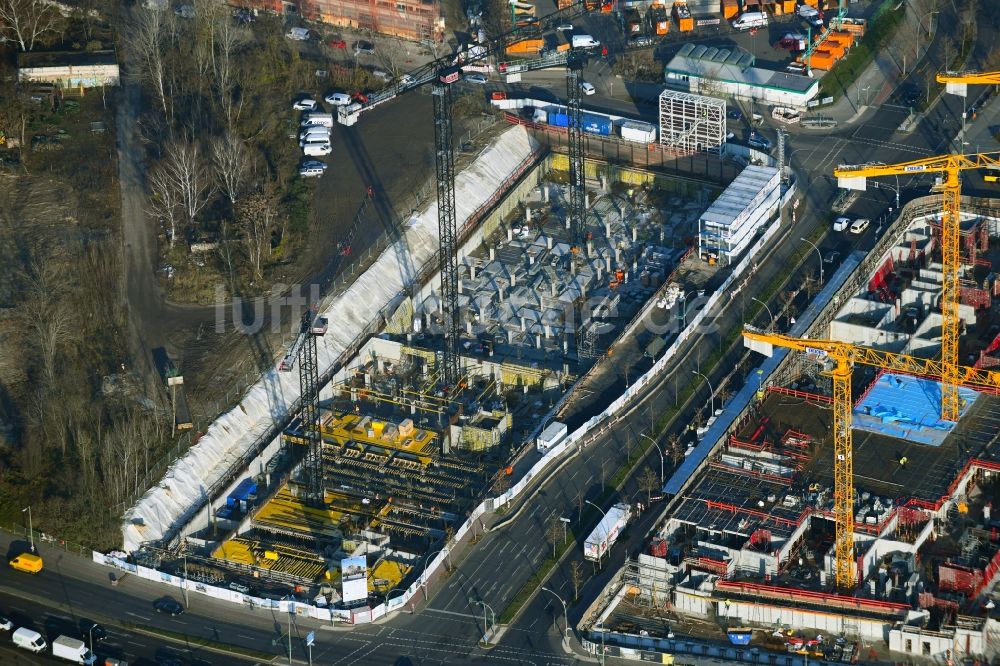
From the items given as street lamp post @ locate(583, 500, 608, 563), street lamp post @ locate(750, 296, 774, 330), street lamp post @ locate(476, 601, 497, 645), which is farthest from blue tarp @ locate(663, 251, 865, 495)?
street lamp post @ locate(476, 601, 497, 645)

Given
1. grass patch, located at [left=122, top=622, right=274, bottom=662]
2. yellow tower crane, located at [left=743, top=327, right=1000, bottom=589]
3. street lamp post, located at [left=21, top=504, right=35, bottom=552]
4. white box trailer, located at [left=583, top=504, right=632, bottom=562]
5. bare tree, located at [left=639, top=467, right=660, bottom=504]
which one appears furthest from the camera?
bare tree, located at [left=639, top=467, right=660, bottom=504]

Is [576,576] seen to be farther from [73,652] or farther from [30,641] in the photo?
[30,641]

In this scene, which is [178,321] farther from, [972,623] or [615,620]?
[972,623]

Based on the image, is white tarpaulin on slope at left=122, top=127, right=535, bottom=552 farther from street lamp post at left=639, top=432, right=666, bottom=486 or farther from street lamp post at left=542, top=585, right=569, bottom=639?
street lamp post at left=542, top=585, right=569, bottom=639

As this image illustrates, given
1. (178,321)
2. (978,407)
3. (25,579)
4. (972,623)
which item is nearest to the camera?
(972,623)

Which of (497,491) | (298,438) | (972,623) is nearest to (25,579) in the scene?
(298,438)

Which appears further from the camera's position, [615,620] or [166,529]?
[166,529]
